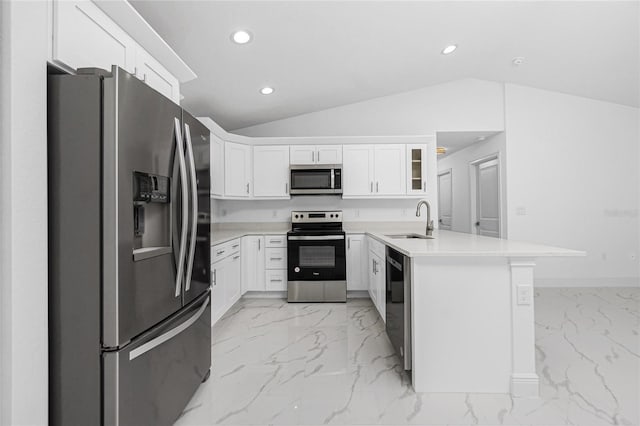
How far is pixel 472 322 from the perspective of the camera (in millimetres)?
1828

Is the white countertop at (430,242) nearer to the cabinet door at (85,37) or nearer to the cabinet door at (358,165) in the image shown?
the cabinet door at (358,165)

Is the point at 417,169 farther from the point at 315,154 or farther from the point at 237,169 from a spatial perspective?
the point at 237,169

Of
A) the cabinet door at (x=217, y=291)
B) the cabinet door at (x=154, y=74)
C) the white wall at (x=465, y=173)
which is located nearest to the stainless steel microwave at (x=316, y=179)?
the cabinet door at (x=217, y=291)

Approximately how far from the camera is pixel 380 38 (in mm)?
2896

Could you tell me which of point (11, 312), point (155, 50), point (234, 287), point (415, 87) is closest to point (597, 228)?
point (415, 87)

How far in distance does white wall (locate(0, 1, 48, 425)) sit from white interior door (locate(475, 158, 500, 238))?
515 centimetres

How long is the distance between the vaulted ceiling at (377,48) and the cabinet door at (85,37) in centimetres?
71

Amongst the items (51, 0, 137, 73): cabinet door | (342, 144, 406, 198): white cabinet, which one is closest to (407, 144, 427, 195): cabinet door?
(342, 144, 406, 198): white cabinet

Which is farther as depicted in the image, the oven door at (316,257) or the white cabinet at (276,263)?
the white cabinet at (276,263)

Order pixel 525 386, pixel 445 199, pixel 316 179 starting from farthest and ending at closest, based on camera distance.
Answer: pixel 445 199 < pixel 316 179 < pixel 525 386

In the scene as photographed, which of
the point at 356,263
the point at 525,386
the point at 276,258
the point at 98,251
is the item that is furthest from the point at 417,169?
the point at 98,251

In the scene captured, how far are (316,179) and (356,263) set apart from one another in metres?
1.18

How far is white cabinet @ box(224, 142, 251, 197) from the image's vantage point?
3.81 meters

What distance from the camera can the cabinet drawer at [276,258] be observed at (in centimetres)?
392
